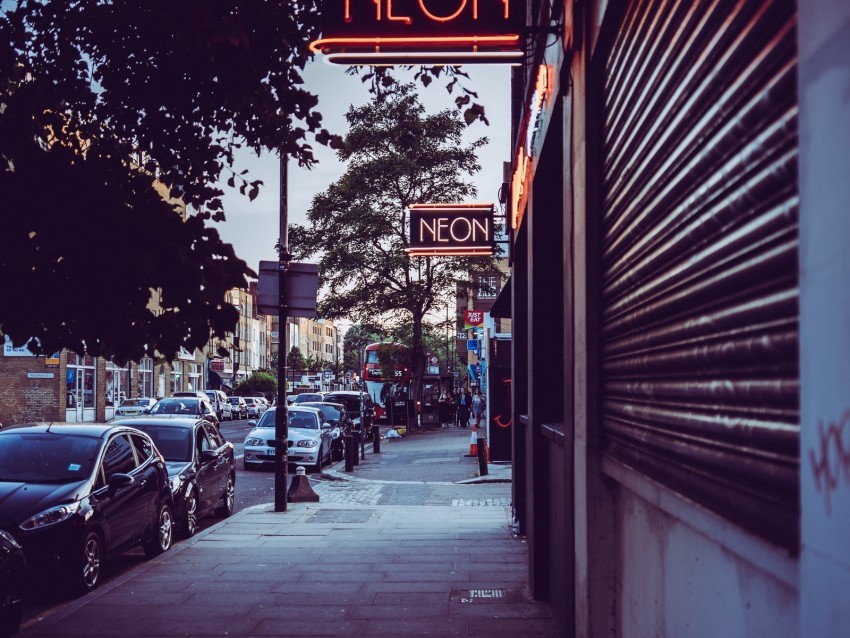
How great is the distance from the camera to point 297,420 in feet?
84.1

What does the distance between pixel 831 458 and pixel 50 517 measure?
339 inches

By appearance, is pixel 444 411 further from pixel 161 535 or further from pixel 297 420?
pixel 161 535

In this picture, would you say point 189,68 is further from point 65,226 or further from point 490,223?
point 490,223

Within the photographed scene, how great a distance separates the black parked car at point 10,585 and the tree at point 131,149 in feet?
5.12

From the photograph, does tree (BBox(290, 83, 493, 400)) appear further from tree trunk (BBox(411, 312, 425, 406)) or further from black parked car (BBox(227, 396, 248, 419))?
black parked car (BBox(227, 396, 248, 419))

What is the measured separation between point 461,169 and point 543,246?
40393mm

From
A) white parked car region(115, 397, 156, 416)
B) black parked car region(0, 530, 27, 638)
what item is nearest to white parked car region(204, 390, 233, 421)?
white parked car region(115, 397, 156, 416)

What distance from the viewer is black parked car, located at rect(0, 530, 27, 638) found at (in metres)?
7.00

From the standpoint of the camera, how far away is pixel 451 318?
47.9 meters

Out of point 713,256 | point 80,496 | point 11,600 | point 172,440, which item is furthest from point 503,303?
point 713,256

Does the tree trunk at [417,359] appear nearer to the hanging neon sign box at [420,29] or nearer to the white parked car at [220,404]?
the white parked car at [220,404]

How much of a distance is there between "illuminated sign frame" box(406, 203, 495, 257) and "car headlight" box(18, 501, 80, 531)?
276 inches

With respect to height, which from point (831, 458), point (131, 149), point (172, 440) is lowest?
point (172, 440)

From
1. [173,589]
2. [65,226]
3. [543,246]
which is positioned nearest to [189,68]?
[65,226]
